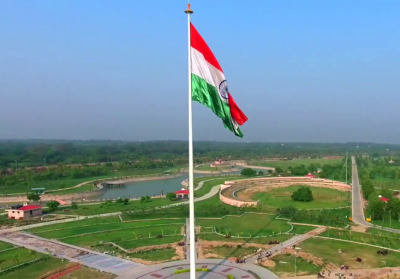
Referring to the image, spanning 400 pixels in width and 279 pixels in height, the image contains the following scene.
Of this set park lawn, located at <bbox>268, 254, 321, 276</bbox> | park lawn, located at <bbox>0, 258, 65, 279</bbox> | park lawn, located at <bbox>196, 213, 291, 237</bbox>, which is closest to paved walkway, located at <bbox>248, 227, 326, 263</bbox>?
park lawn, located at <bbox>268, 254, 321, 276</bbox>

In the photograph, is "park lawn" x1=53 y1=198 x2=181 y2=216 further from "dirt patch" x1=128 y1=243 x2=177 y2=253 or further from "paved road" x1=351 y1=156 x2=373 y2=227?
"paved road" x1=351 y1=156 x2=373 y2=227

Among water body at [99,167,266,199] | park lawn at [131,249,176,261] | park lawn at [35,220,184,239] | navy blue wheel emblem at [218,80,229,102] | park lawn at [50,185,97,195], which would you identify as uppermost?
navy blue wheel emblem at [218,80,229,102]

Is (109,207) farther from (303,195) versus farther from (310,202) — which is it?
(310,202)

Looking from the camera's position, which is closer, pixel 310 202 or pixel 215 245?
pixel 215 245

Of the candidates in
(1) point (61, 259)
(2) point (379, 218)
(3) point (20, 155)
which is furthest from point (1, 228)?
(3) point (20, 155)

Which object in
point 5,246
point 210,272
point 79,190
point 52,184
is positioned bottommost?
point 79,190

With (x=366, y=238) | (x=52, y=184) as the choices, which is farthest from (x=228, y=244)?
(x=52, y=184)

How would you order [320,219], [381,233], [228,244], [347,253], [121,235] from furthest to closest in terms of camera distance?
[320,219], [121,235], [381,233], [228,244], [347,253]
